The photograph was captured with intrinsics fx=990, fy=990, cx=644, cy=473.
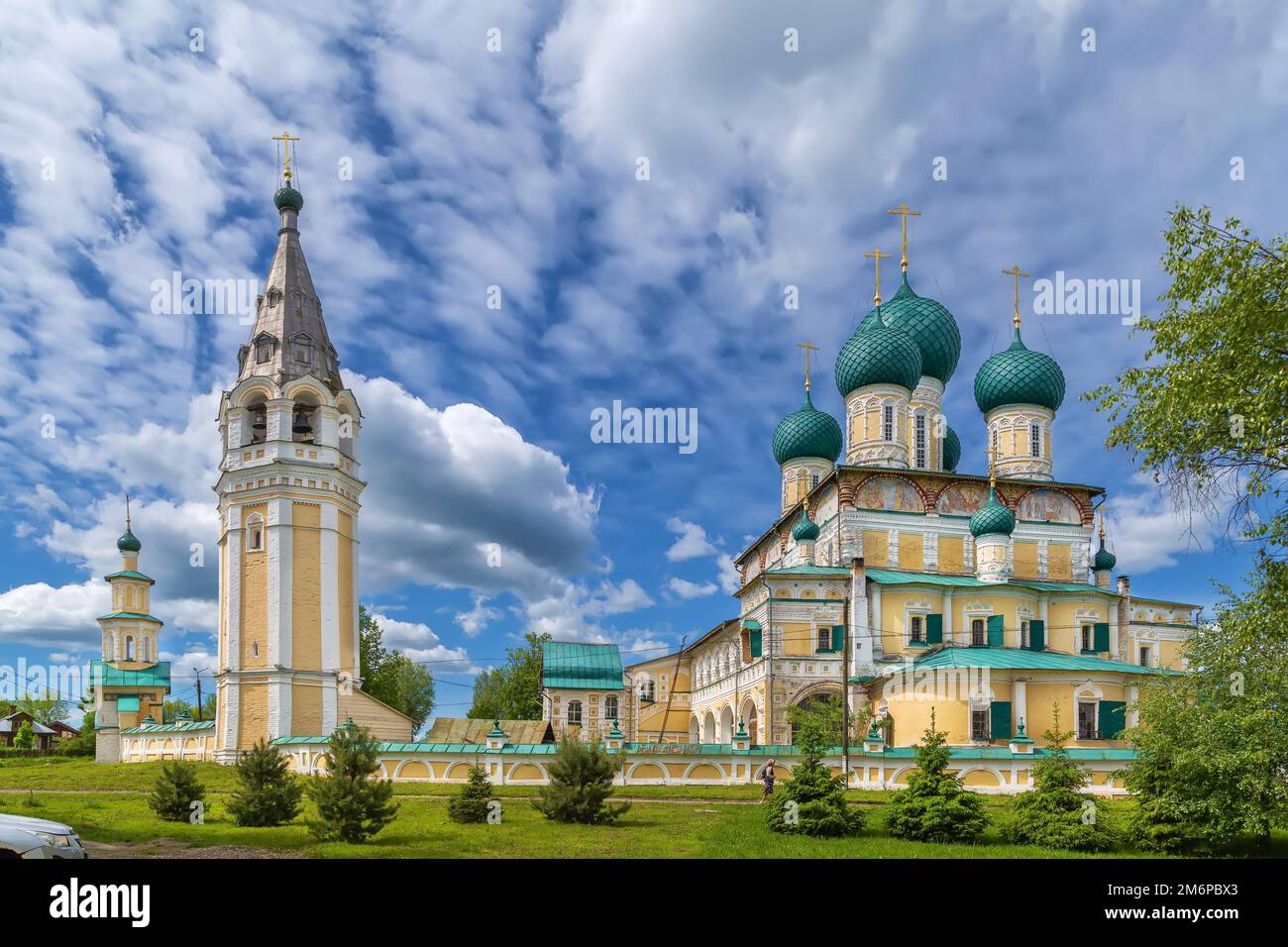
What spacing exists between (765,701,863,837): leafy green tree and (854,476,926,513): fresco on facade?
23416 mm

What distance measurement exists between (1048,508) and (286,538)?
102 feet

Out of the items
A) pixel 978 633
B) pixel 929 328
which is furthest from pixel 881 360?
pixel 978 633

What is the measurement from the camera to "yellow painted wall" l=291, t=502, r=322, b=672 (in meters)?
30.2

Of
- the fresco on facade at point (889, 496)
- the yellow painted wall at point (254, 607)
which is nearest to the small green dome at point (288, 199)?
the yellow painted wall at point (254, 607)

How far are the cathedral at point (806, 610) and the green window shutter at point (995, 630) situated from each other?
5.3 inches

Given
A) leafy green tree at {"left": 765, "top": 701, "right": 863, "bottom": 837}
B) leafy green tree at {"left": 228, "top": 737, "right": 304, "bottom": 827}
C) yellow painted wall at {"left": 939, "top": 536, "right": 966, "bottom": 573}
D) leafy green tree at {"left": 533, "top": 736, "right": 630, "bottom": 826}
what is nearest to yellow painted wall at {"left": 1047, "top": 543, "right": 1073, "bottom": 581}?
yellow painted wall at {"left": 939, "top": 536, "right": 966, "bottom": 573}

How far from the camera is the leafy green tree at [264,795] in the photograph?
16938 mm

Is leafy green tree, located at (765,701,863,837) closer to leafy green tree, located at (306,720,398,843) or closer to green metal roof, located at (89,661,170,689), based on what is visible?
leafy green tree, located at (306,720,398,843)

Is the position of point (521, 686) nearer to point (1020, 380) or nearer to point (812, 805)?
point (1020, 380)

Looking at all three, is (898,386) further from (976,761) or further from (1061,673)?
(976,761)

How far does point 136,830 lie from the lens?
15617 mm
